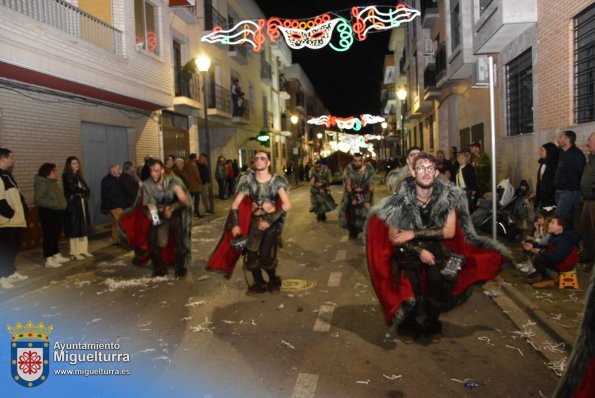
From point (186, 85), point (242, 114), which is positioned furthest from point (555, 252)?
point (242, 114)

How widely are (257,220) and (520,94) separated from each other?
923cm

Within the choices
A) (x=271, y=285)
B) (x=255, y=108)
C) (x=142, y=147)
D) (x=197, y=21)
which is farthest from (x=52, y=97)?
(x=255, y=108)

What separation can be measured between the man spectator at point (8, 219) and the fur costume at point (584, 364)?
7495mm

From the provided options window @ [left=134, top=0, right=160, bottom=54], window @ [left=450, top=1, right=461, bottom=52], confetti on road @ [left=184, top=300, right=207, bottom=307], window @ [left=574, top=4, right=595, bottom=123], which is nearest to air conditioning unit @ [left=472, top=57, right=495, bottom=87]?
window @ [left=574, top=4, right=595, bottom=123]

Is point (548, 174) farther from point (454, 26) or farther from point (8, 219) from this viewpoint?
point (454, 26)

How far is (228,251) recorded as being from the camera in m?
6.89

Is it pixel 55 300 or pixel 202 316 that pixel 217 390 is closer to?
pixel 202 316

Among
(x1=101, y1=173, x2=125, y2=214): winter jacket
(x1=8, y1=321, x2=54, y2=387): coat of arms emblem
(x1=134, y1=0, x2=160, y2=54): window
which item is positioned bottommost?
(x1=8, y1=321, x2=54, y2=387): coat of arms emblem

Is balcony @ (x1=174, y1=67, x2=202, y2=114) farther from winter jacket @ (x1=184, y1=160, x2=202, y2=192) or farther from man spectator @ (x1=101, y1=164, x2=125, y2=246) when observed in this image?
man spectator @ (x1=101, y1=164, x2=125, y2=246)

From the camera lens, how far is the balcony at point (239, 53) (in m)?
27.0

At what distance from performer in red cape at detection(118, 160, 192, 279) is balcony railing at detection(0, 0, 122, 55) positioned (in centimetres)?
544

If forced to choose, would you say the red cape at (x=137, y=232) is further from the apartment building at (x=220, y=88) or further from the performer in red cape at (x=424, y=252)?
the apartment building at (x=220, y=88)

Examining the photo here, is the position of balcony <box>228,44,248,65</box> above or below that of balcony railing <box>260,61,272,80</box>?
below

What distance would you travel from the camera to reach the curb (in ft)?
16.0
